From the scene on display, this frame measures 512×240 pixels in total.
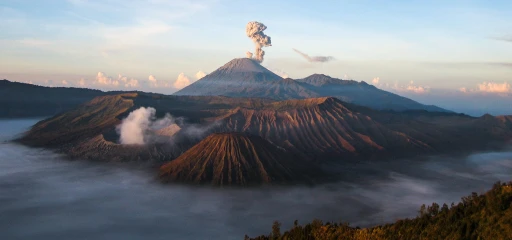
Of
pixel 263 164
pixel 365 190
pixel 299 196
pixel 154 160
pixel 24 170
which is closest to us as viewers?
pixel 299 196

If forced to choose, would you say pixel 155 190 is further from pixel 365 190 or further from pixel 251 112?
pixel 251 112

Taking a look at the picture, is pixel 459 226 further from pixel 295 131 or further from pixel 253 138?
pixel 295 131

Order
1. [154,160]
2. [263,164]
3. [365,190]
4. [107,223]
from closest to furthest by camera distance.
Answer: [107,223] < [365,190] < [263,164] < [154,160]

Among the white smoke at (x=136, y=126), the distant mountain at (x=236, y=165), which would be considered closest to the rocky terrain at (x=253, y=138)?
the distant mountain at (x=236, y=165)

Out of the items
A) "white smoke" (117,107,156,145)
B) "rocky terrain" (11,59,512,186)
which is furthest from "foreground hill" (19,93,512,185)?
"white smoke" (117,107,156,145)

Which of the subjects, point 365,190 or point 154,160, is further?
point 154,160

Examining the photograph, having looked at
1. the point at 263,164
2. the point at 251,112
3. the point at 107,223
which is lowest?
the point at 107,223

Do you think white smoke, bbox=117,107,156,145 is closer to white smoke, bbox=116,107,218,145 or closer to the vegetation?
white smoke, bbox=116,107,218,145

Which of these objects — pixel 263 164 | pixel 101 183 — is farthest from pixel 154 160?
pixel 263 164
